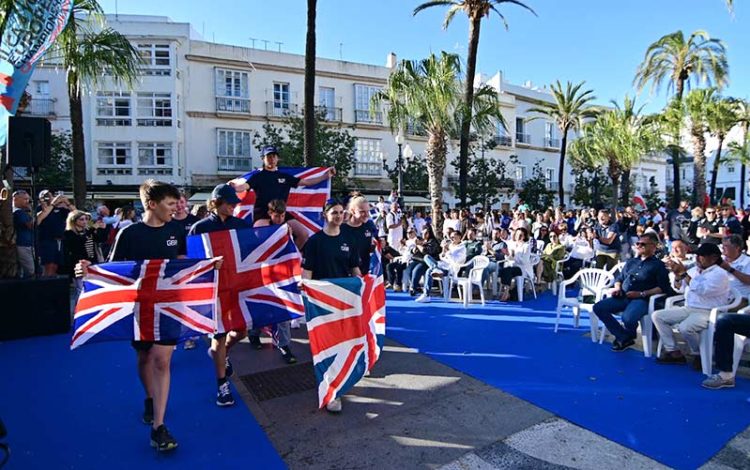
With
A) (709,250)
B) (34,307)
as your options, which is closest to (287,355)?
(34,307)

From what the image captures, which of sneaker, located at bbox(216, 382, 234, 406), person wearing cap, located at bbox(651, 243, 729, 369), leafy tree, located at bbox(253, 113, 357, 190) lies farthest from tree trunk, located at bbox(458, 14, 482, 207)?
sneaker, located at bbox(216, 382, 234, 406)

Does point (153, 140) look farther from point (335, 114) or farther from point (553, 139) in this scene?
point (553, 139)

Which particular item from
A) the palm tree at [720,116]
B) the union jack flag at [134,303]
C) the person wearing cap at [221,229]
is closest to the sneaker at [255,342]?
the person wearing cap at [221,229]

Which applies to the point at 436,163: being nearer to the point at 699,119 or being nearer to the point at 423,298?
the point at 423,298

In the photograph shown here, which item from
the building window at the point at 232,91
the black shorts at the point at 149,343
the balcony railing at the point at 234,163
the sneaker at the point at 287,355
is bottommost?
the sneaker at the point at 287,355

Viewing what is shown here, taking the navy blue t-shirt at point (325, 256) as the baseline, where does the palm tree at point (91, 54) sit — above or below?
above

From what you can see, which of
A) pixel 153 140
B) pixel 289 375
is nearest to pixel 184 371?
pixel 289 375

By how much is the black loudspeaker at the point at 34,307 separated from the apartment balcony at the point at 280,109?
21.3 metres

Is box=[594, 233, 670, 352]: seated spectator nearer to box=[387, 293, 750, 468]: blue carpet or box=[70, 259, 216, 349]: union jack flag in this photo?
box=[387, 293, 750, 468]: blue carpet

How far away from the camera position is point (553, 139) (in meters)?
40.2

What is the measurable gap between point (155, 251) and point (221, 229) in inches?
31.8

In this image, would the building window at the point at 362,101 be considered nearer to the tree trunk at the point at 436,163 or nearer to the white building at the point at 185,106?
the white building at the point at 185,106

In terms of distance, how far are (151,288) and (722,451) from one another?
14.1 ft

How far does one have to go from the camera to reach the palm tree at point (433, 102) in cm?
1280
